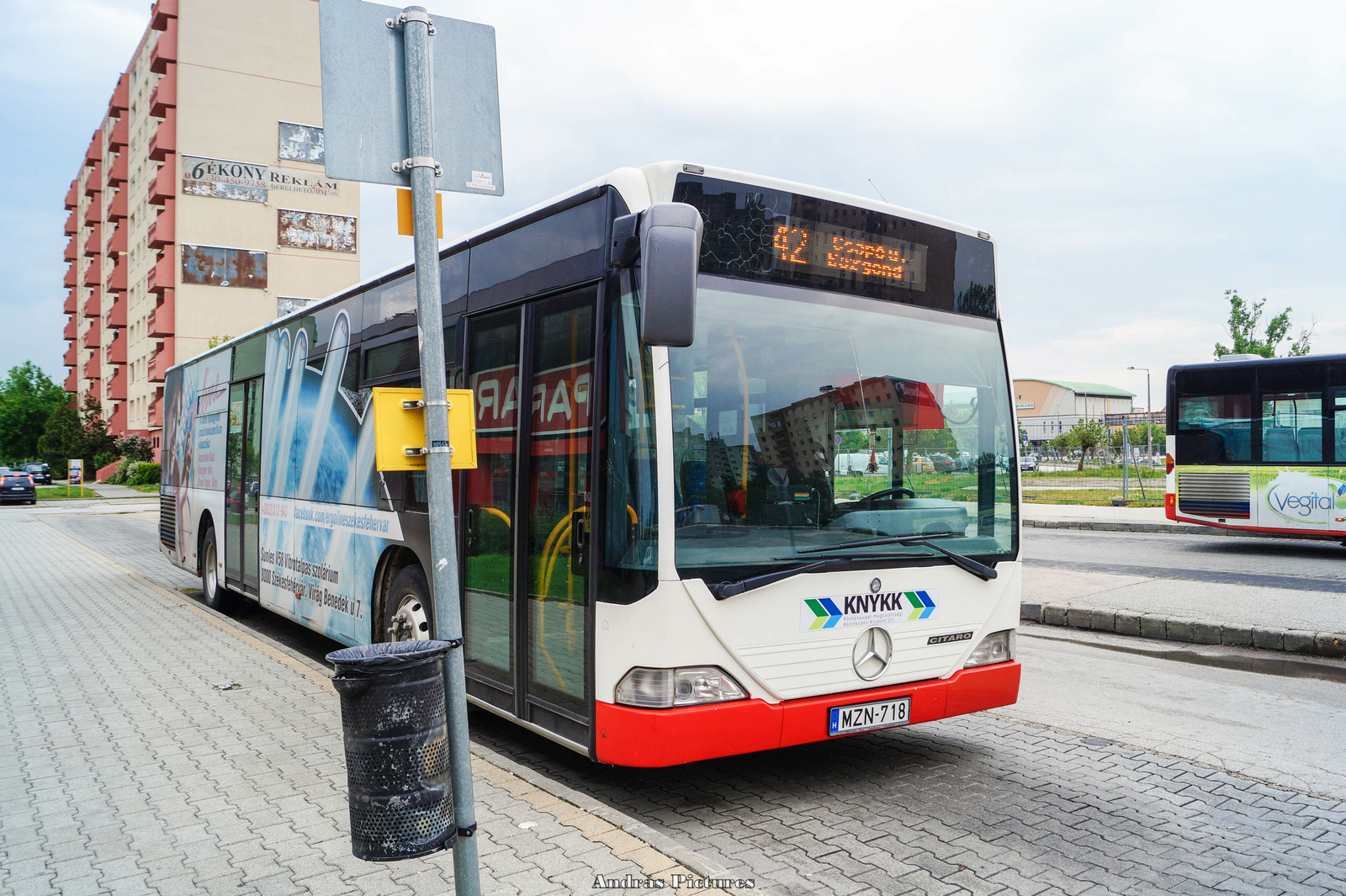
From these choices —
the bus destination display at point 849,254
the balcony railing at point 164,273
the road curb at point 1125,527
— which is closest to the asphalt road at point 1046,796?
the bus destination display at point 849,254

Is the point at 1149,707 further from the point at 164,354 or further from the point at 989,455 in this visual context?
the point at 164,354

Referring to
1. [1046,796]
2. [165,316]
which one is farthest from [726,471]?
[165,316]

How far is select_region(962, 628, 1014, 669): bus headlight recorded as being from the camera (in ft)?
16.7

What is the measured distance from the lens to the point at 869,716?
182 inches

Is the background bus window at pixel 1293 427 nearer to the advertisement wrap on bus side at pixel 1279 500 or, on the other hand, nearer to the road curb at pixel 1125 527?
the advertisement wrap on bus side at pixel 1279 500

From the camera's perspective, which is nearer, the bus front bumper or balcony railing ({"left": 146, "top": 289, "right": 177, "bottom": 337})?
the bus front bumper

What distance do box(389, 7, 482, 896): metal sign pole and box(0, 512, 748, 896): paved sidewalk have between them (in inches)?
28.1

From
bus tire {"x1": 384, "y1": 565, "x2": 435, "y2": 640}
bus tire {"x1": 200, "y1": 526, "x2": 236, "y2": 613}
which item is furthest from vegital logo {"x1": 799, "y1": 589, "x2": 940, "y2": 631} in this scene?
bus tire {"x1": 200, "y1": 526, "x2": 236, "y2": 613}

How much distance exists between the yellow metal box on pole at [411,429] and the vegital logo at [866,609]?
1.98 meters

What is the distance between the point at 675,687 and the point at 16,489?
4811cm

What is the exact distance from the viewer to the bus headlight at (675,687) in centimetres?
418

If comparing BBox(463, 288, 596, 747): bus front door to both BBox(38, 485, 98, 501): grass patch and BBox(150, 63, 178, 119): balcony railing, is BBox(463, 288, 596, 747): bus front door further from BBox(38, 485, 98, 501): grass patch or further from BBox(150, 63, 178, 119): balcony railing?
BBox(150, 63, 178, 119): balcony railing

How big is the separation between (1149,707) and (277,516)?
749cm

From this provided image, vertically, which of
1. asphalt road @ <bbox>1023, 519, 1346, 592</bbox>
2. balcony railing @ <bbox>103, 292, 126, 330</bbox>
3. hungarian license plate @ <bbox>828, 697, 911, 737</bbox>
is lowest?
asphalt road @ <bbox>1023, 519, 1346, 592</bbox>
